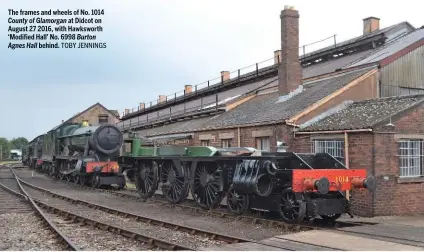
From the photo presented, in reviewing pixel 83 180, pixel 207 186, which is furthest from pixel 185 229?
pixel 83 180

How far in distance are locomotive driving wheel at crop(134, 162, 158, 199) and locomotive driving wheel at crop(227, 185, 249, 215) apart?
4.44m

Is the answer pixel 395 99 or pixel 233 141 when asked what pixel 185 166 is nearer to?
pixel 233 141

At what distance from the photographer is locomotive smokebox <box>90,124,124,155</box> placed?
68.9ft

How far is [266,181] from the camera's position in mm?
10859

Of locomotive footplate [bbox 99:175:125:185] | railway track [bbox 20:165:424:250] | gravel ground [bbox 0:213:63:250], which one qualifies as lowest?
gravel ground [bbox 0:213:63:250]

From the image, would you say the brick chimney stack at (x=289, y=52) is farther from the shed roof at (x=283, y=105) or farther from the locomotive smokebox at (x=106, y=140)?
the locomotive smokebox at (x=106, y=140)

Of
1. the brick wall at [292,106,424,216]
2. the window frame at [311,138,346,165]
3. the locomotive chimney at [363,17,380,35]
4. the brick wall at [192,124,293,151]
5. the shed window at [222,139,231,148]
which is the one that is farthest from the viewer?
the locomotive chimney at [363,17,380,35]

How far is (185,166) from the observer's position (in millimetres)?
14312

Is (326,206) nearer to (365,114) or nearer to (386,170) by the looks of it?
(386,170)

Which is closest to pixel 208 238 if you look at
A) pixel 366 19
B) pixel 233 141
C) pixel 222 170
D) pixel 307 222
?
pixel 307 222

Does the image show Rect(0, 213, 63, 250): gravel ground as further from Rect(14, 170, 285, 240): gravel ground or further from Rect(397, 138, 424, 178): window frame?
Rect(397, 138, 424, 178): window frame

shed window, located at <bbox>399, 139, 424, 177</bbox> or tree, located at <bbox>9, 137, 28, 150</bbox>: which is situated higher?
tree, located at <bbox>9, 137, 28, 150</bbox>

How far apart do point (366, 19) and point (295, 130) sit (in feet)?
49.0

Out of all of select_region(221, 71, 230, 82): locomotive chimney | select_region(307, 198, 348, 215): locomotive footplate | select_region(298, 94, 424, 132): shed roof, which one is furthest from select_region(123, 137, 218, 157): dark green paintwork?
select_region(221, 71, 230, 82): locomotive chimney
